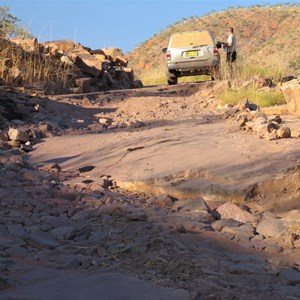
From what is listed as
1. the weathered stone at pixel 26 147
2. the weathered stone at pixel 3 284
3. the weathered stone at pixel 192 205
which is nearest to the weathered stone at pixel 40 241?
the weathered stone at pixel 3 284

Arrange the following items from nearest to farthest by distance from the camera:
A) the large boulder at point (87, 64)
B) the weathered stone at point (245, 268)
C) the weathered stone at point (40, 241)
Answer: the weathered stone at point (245, 268) → the weathered stone at point (40, 241) → the large boulder at point (87, 64)

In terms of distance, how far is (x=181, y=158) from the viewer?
5930 mm

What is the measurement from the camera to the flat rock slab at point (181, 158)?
5129 millimetres

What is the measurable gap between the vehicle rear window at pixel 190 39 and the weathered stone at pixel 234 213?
525 inches

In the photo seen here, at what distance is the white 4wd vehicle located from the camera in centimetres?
1705

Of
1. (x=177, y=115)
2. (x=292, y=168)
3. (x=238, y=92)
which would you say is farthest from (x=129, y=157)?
(x=238, y=92)

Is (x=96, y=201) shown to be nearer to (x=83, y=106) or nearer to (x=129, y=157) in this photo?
(x=129, y=157)

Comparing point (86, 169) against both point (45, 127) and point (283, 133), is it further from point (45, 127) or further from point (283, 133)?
point (45, 127)

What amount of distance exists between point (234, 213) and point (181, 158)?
5.01 ft

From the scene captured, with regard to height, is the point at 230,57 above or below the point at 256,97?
above

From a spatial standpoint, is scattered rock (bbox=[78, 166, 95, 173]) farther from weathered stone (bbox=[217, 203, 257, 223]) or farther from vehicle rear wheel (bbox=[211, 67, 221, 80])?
vehicle rear wheel (bbox=[211, 67, 221, 80])

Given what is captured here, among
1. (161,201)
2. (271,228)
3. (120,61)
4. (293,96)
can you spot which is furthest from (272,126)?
(120,61)

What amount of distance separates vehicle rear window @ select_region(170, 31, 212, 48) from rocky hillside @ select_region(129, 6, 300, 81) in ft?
90.5

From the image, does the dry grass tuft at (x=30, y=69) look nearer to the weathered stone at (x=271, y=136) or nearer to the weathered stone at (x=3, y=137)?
the weathered stone at (x=3, y=137)
